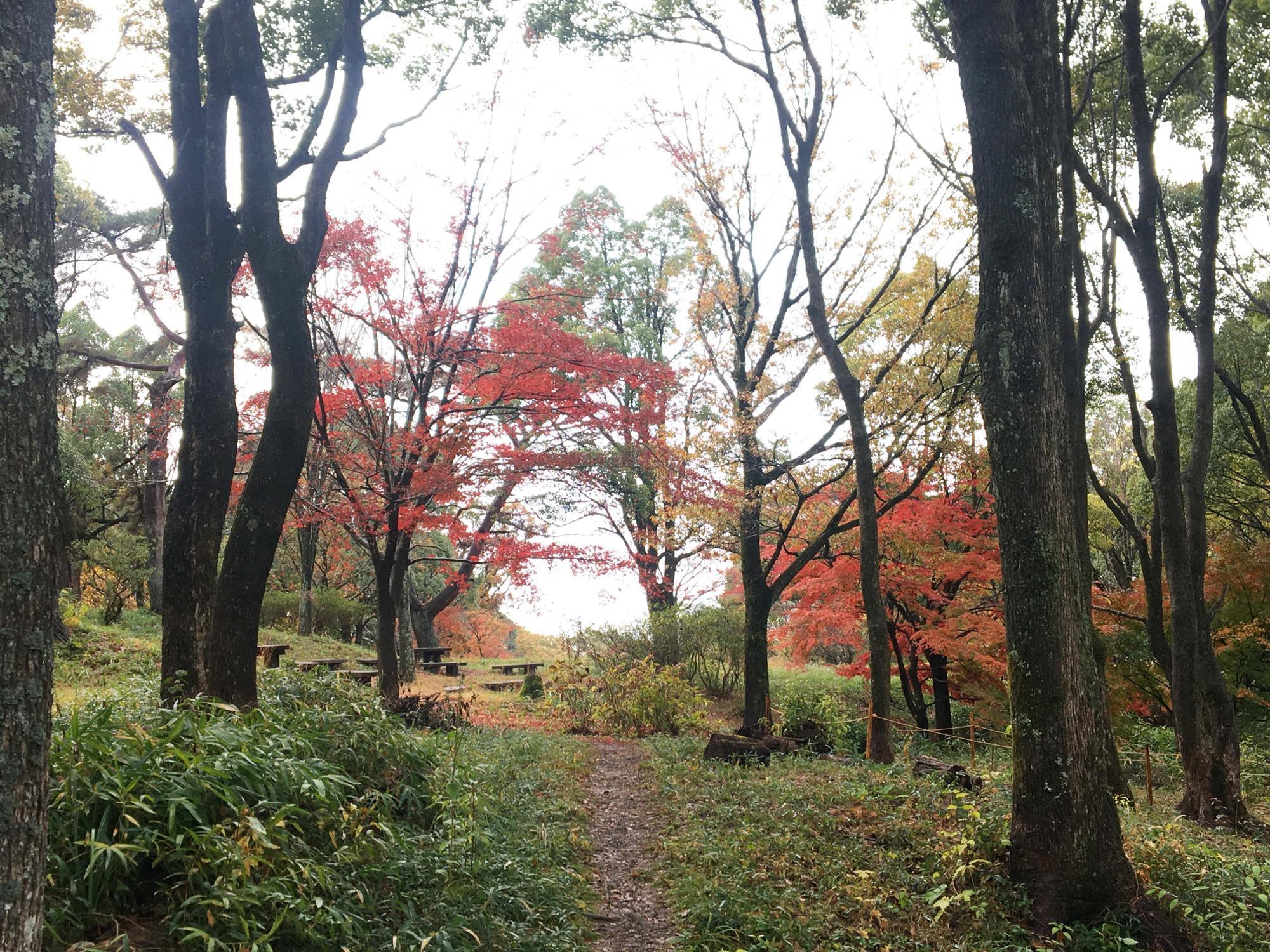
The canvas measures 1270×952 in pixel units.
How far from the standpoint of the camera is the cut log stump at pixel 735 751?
8805 mm

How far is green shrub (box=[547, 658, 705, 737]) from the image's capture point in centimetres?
1262

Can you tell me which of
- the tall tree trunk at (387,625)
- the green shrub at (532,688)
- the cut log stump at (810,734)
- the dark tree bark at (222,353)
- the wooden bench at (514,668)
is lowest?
the wooden bench at (514,668)

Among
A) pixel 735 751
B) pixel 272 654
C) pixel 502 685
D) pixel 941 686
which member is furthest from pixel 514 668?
pixel 735 751

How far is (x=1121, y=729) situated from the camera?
42.8ft

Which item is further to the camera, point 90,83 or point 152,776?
point 90,83

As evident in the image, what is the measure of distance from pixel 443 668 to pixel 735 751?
11.9m

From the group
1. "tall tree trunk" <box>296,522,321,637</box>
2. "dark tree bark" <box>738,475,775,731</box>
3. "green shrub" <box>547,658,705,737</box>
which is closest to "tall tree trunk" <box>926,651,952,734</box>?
"dark tree bark" <box>738,475,775,731</box>

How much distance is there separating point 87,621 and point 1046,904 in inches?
668

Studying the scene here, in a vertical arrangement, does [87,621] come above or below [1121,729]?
above

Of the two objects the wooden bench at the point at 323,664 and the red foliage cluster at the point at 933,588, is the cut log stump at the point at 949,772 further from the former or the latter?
the wooden bench at the point at 323,664

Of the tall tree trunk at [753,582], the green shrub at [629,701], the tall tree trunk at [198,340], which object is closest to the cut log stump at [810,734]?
the tall tree trunk at [753,582]

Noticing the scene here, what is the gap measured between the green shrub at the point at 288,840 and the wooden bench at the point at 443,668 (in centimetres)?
1386

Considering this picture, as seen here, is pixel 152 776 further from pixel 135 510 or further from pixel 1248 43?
pixel 135 510

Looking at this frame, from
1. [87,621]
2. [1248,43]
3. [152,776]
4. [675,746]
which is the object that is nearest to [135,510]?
[87,621]
